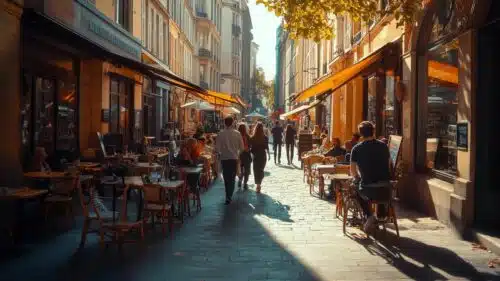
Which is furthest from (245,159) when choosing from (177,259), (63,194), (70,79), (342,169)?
(177,259)

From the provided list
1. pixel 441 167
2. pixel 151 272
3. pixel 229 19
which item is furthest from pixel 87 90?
pixel 229 19

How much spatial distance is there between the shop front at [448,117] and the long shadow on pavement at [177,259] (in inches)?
116

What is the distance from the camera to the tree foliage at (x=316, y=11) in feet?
34.1

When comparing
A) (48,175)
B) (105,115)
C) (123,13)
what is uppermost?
(123,13)

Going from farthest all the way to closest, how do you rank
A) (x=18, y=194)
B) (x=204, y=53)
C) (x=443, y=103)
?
(x=204, y=53), (x=443, y=103), (x=18, y=194)

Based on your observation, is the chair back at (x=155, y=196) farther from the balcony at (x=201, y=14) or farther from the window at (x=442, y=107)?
the balcony at (x=201, y=14)

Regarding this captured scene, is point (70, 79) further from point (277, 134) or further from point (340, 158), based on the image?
point (277, 134)

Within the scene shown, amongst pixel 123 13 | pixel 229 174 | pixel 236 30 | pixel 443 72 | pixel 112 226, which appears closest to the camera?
pixel 112 226

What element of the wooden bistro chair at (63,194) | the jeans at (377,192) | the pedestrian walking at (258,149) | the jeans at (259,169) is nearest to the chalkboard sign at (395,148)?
the jeans at (377,192)

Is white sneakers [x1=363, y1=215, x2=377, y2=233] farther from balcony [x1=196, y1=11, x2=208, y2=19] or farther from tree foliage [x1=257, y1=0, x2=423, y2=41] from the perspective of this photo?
balcony [x1=196, y1=11, x2=208, y2=19]

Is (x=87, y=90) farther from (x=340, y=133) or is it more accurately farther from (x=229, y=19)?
(x=229, y=19)

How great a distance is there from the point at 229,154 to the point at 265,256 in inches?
211

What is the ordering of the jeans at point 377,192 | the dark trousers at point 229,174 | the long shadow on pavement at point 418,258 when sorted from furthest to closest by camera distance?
the dark trousers at point 229,174 < the jeans at point 377,192 < the long shadow on pavement at point 418,258

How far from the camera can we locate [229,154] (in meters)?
12.8
